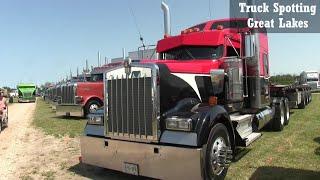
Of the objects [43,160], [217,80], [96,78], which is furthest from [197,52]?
[96,78]

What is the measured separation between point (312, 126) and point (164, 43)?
634 centimetres

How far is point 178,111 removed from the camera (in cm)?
697

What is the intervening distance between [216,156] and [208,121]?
65cm

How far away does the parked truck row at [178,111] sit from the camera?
647 centimetres

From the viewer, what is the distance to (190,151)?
246 inches

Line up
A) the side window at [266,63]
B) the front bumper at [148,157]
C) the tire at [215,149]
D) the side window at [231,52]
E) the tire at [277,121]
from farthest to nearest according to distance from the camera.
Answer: the tire at [277,121] → the side window at [266,63] → the side window at [231,52] → the tire at [215,149] → the front bumper at [148,157]

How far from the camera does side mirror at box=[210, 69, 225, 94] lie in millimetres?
8117

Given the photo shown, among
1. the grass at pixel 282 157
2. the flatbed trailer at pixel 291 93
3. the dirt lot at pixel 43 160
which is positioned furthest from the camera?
the flatbed trailer at pixel 291 93

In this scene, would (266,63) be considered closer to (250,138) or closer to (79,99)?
(250,138)

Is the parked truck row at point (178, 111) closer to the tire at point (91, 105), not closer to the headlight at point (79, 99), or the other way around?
the tire at point (91, 105)

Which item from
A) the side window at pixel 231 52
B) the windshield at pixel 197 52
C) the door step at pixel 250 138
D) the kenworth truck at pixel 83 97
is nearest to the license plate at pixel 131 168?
the door step at pixel 250 138

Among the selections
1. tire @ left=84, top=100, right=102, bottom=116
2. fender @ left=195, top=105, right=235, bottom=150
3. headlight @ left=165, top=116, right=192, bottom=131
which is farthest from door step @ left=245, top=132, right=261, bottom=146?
tire @ left=84, top=100, right=102, bottom=116

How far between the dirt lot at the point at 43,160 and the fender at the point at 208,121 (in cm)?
194

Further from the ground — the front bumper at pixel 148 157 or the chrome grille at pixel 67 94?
the chrome grille at pixel 67 94
